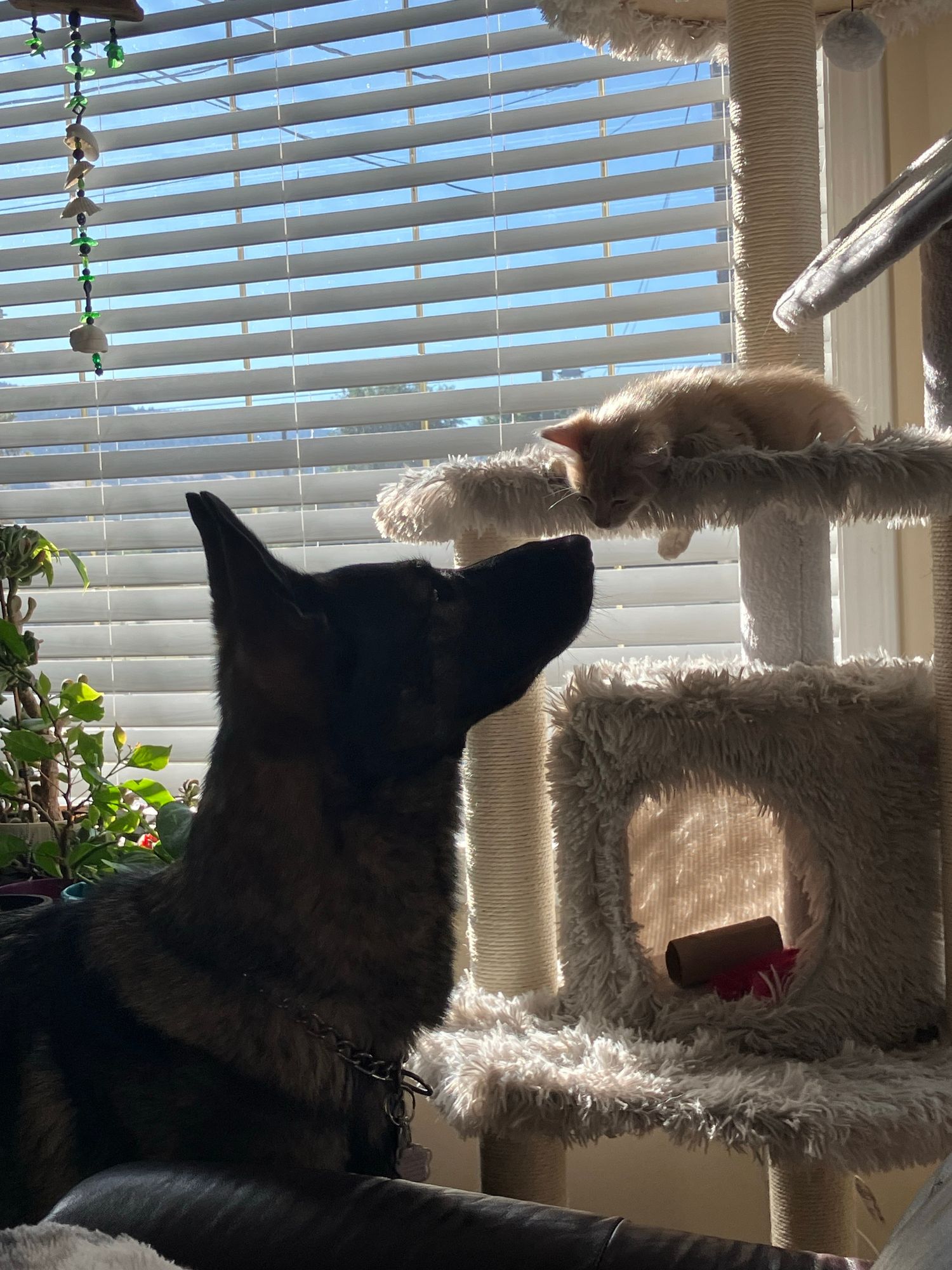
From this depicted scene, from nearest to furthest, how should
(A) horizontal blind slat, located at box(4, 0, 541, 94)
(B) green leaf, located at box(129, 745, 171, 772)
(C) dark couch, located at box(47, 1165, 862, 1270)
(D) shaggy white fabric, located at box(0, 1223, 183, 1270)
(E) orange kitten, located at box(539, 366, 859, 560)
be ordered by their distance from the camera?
(D) shaggy white fabric, located at box(0, 1223, 183, 1270) → (C) dark couch, located at box(47, 1165, 862, 1270) → (E) orange kitten, located at box(539, 366, 859, 560) → (B) green leaf, located at box(129, 745, 171, 772) → (A) horizontal blind slat, located at box(4, 0, 541, 94)

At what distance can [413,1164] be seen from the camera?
106 centimetres

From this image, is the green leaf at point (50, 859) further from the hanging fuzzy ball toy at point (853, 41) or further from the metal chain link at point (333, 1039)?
the hanging fuzzy ball toy at point (853, 41)

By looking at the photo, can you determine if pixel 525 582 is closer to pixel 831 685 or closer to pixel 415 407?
pixel 831 685

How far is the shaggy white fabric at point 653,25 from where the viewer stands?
1432 mm

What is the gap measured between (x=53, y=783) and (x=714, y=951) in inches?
46.6

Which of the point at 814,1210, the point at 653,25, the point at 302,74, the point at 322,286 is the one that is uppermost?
the point at 302,74

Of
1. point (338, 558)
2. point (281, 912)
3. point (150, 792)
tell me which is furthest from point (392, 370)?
point (281, 912)

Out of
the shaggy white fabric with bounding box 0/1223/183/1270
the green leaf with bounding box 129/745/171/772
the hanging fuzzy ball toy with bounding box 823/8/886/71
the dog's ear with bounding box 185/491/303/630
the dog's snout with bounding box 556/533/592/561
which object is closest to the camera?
→ the shaggy white fabric with bounding box 0/1223/183/1270

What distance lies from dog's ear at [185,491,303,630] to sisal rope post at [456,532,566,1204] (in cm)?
48

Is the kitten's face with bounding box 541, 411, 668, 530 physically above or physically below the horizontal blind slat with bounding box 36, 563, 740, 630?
above

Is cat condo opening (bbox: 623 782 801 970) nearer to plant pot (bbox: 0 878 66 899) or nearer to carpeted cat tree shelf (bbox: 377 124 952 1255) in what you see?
carpeted cat tree shelf (bbox: 377 124 952 1255)

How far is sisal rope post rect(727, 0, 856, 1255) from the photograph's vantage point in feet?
4.48

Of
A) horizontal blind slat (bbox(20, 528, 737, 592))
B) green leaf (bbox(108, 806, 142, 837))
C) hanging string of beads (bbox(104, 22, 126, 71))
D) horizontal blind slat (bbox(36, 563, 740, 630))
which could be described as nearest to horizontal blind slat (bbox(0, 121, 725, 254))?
hanging string of beads (bbox(104, 22, 126, 71))

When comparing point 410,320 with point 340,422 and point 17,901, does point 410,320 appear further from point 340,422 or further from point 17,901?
point 17,901
